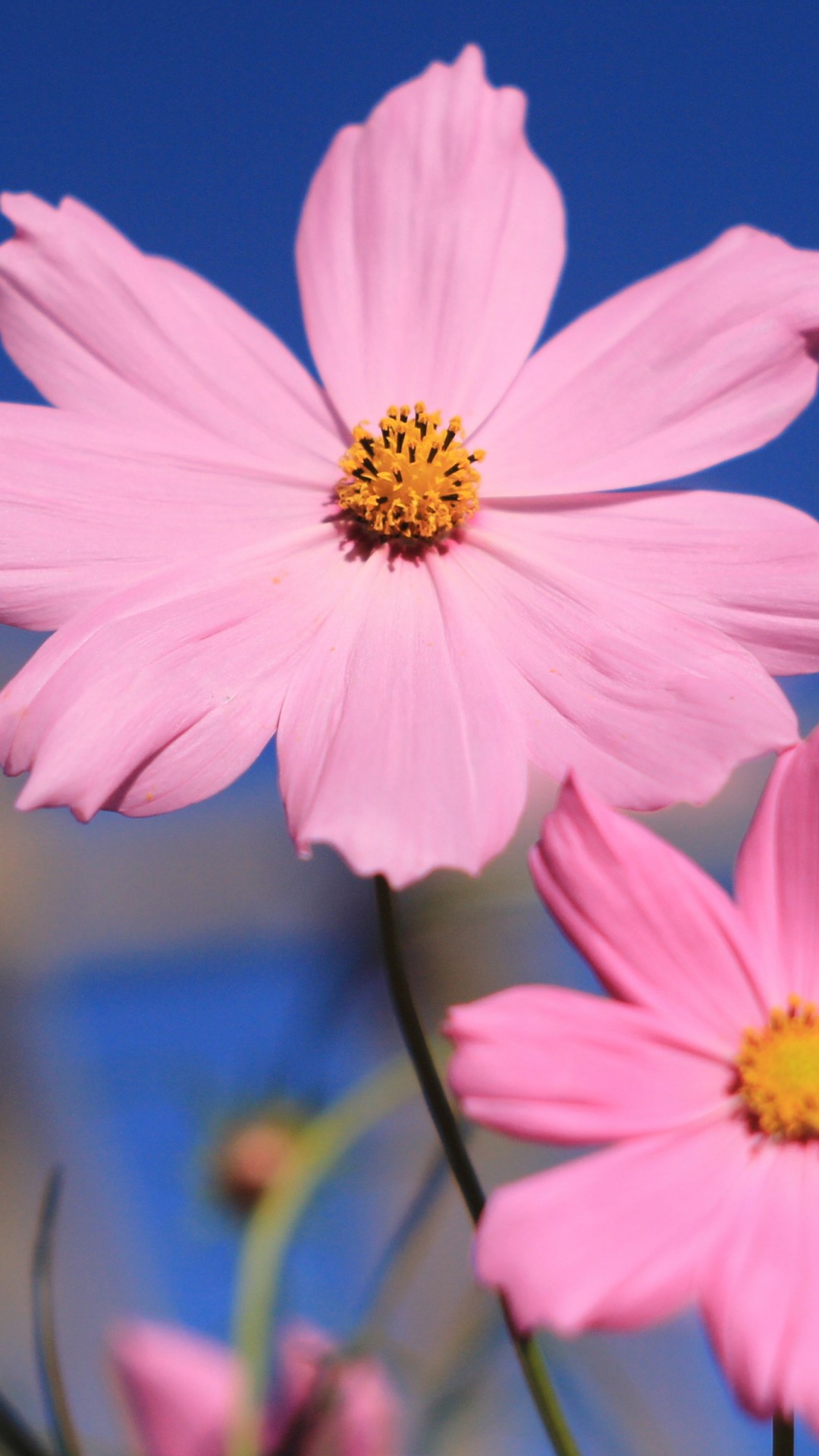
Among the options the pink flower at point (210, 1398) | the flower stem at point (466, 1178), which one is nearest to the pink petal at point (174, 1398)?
the pink flower at point (210, 1398)

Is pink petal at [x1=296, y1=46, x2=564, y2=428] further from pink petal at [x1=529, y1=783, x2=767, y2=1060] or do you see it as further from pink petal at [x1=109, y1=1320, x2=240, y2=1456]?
pink petal at [x1=109, y1=1320, x2=240, y2=1456]

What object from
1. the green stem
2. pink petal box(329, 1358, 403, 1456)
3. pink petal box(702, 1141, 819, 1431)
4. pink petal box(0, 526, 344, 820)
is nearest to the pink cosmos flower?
pink petal box(0, 526, 344, 820)

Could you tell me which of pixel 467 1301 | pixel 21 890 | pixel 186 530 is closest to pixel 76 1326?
pixel 21 890

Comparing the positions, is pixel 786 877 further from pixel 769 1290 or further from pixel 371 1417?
pixel 371 1417

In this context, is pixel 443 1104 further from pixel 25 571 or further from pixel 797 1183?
pixel 25 571

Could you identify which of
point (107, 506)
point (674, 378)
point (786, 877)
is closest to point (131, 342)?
point (107, 506)

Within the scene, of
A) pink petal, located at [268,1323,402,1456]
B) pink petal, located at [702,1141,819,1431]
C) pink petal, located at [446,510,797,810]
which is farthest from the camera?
pink petal, located at [268,1323,402,1456]
